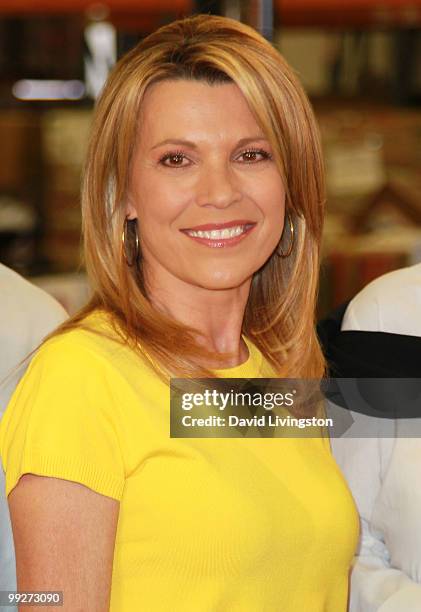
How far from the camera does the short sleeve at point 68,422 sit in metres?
1.18

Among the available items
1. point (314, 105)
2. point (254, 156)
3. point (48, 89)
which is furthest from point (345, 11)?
point (254, 156)

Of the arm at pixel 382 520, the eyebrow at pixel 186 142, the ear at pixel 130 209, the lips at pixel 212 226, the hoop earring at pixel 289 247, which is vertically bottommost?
the arm at pixel 382 520

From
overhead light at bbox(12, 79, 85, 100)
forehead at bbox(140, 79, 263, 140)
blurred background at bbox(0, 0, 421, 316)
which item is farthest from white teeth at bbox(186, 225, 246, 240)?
overhead light at bbox(12, 79, 85, 100)

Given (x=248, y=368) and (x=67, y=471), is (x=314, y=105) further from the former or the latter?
(x=67, y=471)

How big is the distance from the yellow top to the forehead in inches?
9.4

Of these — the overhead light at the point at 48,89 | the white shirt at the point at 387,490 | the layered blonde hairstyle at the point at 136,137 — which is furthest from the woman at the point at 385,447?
the overhead light at the point at 48,89

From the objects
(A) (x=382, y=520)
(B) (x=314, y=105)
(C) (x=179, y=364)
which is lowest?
(A) (x=382, y=520)

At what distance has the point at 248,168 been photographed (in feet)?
4.43

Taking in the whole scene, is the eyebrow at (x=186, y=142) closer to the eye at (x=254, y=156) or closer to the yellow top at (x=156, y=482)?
the eye at (x=254, y=156)

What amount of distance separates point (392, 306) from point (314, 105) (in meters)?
2.28

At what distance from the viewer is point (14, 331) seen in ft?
4.71

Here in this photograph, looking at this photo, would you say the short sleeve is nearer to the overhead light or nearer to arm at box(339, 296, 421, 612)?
arm at box(339, 296, 421, 612)

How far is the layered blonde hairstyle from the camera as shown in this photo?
4.36 feet

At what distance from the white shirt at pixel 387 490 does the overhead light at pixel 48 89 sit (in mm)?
2511
